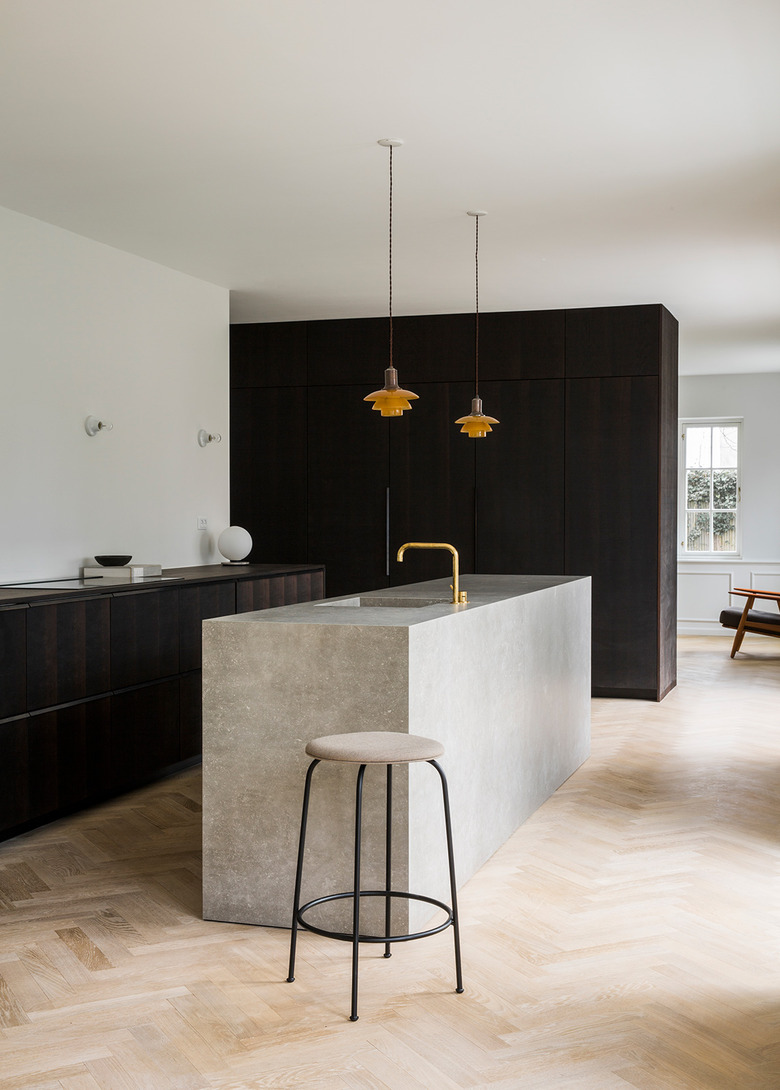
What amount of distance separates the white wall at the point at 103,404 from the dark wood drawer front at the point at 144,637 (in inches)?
25.9

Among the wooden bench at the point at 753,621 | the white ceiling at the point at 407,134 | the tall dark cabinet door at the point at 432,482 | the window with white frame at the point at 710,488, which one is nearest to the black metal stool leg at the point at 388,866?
the white ceiling at the point at 407,134

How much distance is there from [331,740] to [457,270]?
13.4 feet

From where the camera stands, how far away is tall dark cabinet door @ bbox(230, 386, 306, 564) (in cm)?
773

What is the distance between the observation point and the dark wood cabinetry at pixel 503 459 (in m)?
7.09

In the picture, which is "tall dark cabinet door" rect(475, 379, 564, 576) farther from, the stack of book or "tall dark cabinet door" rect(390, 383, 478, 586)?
the stack of book

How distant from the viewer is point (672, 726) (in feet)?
20.6

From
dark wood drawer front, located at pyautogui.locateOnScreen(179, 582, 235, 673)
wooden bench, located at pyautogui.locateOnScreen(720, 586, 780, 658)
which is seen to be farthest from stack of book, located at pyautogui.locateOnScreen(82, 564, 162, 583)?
wooden bench, located at pyautogui.locateOnScreen(720, 586, 780, 658)

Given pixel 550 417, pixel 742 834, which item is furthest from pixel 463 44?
pixel 550 417

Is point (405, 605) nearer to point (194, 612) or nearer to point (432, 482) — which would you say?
point (194, 612)

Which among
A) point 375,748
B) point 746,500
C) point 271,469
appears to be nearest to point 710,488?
point 746,500

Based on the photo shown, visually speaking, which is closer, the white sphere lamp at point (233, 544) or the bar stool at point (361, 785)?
the bar stool at point (361, 785)

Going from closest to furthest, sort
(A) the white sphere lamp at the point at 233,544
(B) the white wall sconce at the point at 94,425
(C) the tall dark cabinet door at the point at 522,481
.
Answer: (B) the white wall sconce at the point at 94,425, (A) the white sphere lamp at the point at 233,544, (C) the tall dark cabinet door at the point at 522,481

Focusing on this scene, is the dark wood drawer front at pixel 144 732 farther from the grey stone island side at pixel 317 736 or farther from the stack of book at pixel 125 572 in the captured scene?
the grey stone island side at pixel 317 736

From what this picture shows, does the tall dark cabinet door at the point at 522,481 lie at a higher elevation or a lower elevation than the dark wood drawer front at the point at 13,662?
higher
